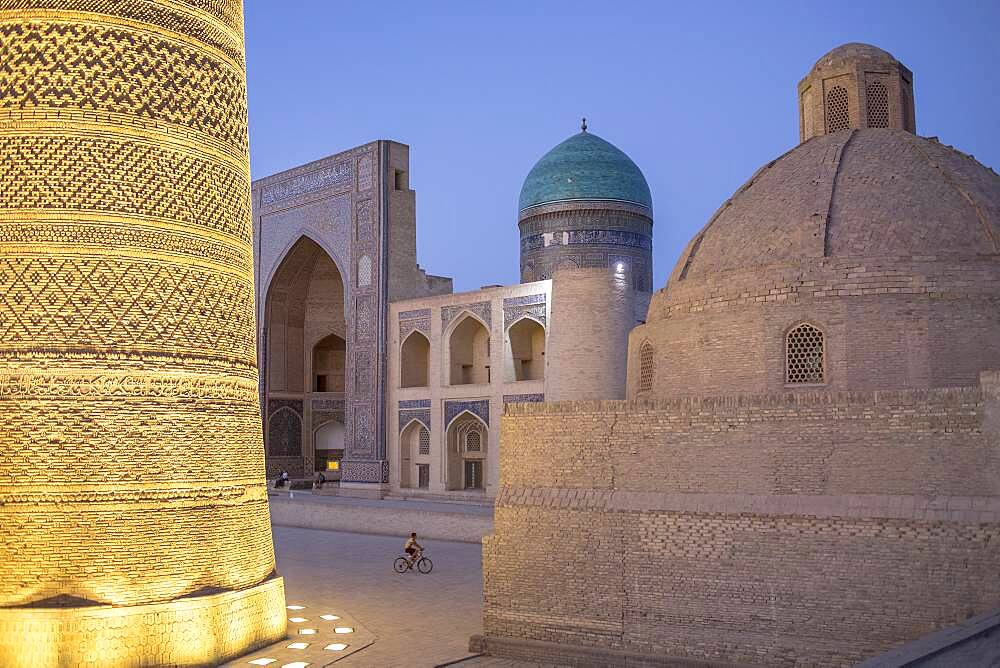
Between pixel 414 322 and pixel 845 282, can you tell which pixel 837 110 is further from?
pixel 414 322

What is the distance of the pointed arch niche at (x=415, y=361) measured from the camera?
2206 centimetres

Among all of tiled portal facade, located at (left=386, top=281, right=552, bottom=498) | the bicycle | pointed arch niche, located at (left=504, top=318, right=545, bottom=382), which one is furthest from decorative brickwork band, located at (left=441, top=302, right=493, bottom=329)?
the bicycle

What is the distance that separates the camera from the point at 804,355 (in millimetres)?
8820

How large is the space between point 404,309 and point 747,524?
48.9 ft

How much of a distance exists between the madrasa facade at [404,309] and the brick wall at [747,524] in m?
9.25

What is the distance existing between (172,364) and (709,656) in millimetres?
4725

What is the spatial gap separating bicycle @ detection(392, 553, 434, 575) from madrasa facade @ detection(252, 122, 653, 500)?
5424 millimetres

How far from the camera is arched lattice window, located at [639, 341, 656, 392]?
1034cm

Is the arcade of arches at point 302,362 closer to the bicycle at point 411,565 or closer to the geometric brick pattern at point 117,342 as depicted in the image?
the bicycle at point 411,565

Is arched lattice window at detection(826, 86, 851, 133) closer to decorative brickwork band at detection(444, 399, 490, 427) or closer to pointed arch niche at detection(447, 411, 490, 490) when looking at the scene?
decorative brickwork band at detection(444, 399, 490, 427)

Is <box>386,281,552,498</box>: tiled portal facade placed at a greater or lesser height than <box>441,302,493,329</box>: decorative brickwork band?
lesser

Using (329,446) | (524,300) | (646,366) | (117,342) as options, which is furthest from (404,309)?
(117,342)

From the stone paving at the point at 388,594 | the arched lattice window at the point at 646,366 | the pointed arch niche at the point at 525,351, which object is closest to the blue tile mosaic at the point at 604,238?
the pointed arch niche at the point at 525,351

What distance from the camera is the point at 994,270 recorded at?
8570 millimetres
